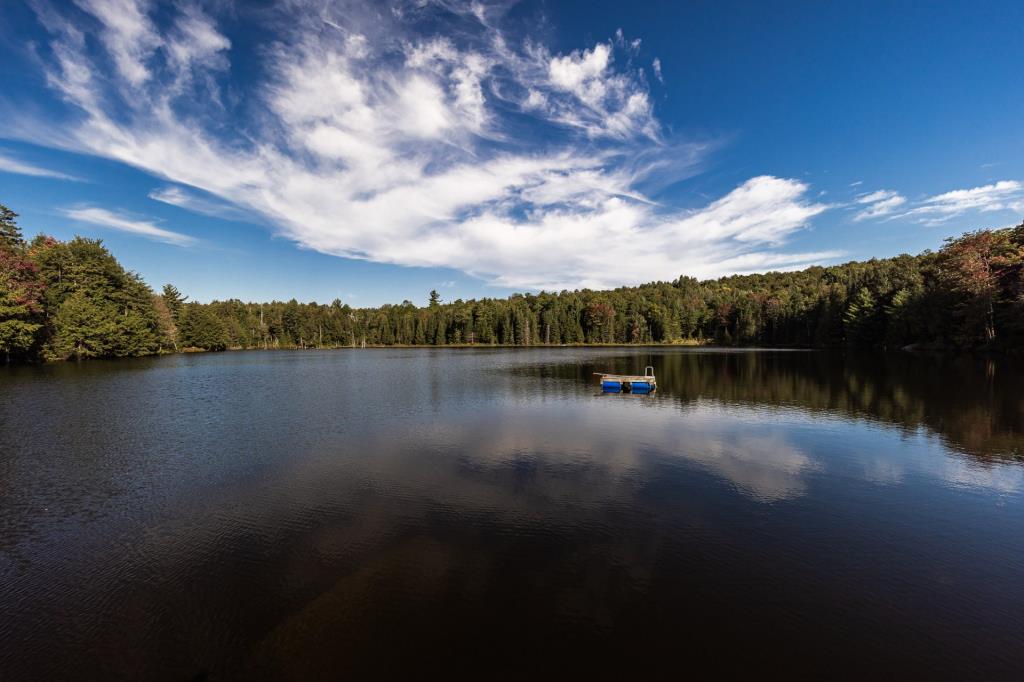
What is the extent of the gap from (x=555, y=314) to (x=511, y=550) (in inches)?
5522

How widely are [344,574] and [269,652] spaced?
208cm

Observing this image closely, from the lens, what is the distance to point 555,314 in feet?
488

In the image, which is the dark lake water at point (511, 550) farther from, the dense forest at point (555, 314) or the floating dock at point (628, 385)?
the dense forest at point (555, 314)

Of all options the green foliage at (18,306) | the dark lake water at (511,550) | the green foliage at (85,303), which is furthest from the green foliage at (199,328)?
the dark lake water at (511,550)

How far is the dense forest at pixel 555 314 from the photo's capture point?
59.8m

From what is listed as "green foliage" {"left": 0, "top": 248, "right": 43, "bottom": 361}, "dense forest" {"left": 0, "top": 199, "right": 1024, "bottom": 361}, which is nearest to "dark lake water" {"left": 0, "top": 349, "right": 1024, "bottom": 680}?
"green foliage" {"left": 0, "top": 248, "right": 43, "bottom": 361}

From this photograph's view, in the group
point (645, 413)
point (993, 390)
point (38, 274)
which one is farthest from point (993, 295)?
point (38, 274)

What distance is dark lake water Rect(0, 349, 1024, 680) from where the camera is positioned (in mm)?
6828

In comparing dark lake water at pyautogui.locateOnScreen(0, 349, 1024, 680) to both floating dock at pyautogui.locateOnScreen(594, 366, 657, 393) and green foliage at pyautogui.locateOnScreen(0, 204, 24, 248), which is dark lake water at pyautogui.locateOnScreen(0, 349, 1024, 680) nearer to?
floating dock at pyautogui.locateOnScreen(594, 366, 657, 393)

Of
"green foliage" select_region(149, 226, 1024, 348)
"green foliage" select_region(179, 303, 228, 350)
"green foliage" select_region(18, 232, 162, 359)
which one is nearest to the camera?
"green foliage" select_region(18, 232, 162, 359)

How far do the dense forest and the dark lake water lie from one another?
187 ft

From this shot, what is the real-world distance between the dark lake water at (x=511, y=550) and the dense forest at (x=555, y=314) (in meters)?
57.1

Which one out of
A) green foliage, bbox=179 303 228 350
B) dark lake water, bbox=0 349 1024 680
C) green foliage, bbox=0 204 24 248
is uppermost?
green foliage, bbox=0 204 24 248

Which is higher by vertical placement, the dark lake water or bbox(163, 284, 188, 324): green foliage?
bbox(163, 284, 188, 324): green foliage
